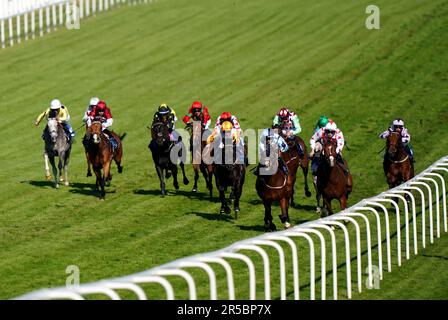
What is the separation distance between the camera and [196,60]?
35.0 meters

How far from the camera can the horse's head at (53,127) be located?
20.8 meters

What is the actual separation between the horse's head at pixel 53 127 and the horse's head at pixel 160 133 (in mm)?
2410

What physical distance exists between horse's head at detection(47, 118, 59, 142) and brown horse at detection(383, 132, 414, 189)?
6.69m

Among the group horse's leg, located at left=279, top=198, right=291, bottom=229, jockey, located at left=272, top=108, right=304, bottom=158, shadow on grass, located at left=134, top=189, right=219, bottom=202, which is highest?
jockey, located at left=272, top=108, right=304, bottom=158

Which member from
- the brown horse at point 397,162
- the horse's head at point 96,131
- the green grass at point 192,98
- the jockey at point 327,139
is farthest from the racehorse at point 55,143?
the brown horse at point 397,162

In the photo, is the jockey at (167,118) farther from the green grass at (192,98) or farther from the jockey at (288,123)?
the jockey at (288,123)

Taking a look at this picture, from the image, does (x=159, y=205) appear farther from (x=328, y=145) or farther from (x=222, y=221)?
(x=328, y=145)

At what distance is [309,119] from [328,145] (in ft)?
39.7

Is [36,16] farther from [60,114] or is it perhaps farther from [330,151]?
[330,151]

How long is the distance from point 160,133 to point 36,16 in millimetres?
20960

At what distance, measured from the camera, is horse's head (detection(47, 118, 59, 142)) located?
68.1 ft

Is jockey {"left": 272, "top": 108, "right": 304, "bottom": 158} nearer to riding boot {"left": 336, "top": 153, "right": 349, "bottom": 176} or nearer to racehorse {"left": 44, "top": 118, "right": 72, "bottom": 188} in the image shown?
riding boot {"left": 336, "top": 153, "right": 349, "bottom": 176}

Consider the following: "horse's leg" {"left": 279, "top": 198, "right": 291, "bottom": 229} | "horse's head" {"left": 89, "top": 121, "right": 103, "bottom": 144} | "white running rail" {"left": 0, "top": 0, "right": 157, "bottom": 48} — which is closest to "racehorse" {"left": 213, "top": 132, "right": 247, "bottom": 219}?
"horse's leg" {"left": 279, "top": 198, "right": 291, "bottom": 229}
